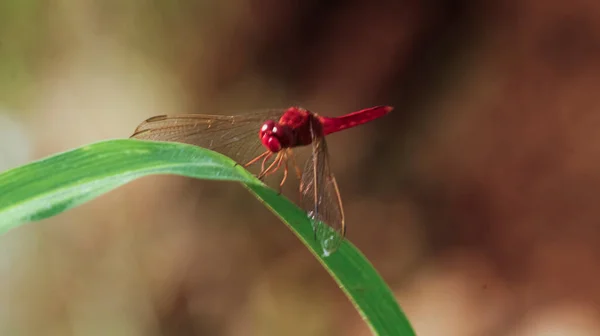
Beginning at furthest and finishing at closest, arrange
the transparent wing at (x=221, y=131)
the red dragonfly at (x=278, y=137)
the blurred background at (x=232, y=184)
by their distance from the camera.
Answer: the blurred background at (x=232, y=184) → the transparent wing at (x=221, y=131) → the red dragonfly at (x=278, y=137)

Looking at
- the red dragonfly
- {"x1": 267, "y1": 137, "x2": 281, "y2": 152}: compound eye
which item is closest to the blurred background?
the red dragonfly

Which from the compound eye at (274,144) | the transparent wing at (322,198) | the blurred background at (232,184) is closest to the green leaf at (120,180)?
the transparent wing at (322,198)

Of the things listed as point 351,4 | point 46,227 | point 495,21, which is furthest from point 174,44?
point 495,21

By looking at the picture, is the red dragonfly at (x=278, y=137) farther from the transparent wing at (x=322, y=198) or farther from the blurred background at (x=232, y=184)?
the blurred background at (x=232, y=184)

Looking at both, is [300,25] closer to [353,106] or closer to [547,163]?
[353,106]

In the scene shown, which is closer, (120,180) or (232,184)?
(120,180)

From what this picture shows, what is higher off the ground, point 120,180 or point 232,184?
point 120,180

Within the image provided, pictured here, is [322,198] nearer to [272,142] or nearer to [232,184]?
[272,142]

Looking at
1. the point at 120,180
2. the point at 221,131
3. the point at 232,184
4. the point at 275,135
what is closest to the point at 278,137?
the point at 275,135

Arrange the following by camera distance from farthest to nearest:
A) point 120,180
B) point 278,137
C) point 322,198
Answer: point 278,137 < point 322,198 < point 120,180
